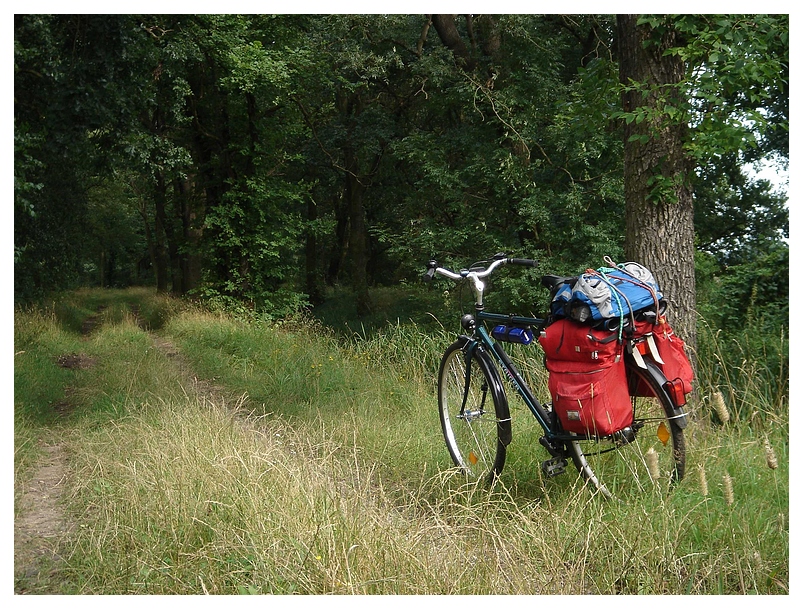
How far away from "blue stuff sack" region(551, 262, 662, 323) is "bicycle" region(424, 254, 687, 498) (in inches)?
7.7

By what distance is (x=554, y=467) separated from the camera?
3.63 meters

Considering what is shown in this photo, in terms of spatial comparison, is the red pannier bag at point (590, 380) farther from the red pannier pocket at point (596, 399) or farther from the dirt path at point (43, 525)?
the dirt path at point (43, 525)

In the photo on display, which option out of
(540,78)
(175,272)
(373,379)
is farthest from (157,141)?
(175,272)

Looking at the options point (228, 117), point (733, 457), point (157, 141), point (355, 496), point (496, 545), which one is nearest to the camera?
point (496, 545)

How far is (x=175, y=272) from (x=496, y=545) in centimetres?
2231

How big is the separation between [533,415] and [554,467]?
0.48 metres

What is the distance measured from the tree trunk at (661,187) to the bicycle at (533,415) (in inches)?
51.7

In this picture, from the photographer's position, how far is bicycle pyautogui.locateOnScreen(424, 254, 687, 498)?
3.49m

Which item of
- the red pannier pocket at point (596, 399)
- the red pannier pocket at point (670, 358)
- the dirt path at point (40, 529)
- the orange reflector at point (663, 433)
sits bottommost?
the dirt path at point (40, 529)

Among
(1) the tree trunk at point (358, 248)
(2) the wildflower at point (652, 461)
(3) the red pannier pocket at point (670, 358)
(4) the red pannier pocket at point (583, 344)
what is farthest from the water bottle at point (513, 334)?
(1) the tree trunk at point (358, 248)

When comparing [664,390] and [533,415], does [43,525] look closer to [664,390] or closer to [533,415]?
[533,415]

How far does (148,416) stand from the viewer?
5.75 metres

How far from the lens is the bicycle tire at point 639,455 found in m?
3.45

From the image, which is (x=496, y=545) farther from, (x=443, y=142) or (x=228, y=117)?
(x=228, y=117)
